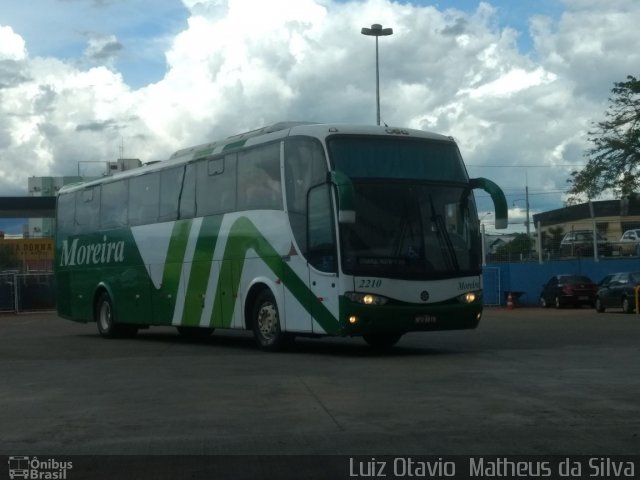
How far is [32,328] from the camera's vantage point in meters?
31.5

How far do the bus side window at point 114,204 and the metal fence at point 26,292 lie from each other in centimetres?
2263

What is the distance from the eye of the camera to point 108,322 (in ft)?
80.6

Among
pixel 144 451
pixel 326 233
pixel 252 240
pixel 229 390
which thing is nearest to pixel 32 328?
pixel 252 240

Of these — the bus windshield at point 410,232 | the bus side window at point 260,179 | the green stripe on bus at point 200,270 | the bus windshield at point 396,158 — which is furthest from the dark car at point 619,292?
the bus side window at point 260,179

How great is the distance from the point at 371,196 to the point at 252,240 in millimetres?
2911

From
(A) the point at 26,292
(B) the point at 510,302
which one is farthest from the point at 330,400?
(A) the point at 26,292

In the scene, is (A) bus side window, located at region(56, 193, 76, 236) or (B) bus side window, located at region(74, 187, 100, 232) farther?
(A) bus side window, located at region(56, 193, 76, 236)

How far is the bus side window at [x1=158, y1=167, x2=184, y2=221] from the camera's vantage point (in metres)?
21.2

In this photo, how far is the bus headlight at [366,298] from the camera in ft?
52.6

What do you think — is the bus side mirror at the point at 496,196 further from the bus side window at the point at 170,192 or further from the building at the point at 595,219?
the building at the point at 595,219

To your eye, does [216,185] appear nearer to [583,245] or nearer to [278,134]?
[278,134]

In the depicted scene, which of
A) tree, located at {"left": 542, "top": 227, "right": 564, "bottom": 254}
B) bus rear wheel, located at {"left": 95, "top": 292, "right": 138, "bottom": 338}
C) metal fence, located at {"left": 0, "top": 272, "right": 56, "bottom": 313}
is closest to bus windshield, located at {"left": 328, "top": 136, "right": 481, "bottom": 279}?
bus rear wheel, located at {"left": 95, "top": 292, "right": 138, "bottom": 338}

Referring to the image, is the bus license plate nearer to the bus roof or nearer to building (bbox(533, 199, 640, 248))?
the bus roof

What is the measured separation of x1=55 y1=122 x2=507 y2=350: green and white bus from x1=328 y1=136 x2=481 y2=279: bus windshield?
2 centimetres
